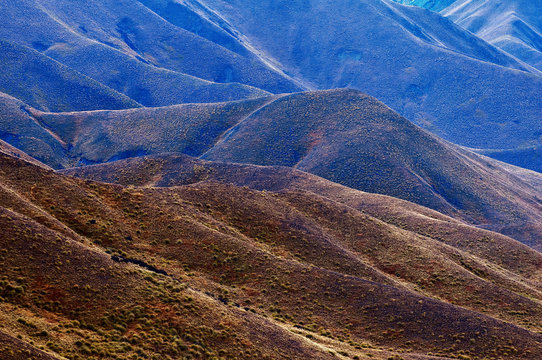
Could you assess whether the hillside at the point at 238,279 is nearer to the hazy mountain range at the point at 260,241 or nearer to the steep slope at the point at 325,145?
the hazy mountain range at the point at 260,241

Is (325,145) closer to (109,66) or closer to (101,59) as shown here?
(109,66)

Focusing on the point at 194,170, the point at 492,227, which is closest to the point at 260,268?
the point at 194,170

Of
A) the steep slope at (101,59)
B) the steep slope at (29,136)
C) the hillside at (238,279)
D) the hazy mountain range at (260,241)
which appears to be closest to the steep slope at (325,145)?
the hazy mountain range at (260,241)

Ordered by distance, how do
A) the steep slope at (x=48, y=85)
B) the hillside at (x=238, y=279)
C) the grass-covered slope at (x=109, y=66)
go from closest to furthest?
the hillside at (x=238, y=279)
the steep slope at (x=48, y=85)
the grass-covered slope at (x=109, y=66)

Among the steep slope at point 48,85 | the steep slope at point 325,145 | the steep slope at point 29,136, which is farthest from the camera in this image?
the steep slope at point 48,85

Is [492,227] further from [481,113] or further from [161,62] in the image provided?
[161,62]

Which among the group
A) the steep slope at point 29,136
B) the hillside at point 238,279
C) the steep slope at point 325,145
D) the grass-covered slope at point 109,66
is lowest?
the hillside at point 238,279
